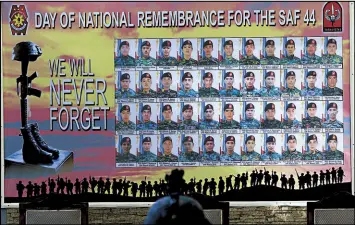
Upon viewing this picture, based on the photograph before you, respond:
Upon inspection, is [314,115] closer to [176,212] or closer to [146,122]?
[146,122]

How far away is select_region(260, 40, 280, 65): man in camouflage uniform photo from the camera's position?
675 cm

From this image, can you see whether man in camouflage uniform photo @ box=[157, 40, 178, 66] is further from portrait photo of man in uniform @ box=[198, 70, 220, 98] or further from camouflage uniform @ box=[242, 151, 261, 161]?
camouflage uniform @ box=[242, 151, 261, 161]

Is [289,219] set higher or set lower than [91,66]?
lower

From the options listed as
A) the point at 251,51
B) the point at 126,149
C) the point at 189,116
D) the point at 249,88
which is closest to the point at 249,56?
the point at 251,51

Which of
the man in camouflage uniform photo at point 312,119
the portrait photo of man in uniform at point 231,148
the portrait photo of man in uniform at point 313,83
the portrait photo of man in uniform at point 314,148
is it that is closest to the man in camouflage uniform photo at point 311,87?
the portrait photo of man in uniform at point 313,83

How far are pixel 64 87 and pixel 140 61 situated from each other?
0.81m

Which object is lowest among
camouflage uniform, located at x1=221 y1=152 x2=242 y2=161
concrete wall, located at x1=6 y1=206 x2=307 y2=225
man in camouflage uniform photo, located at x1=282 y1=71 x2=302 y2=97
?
concrete wall, located at x1=6 y1=206 x2=307 y2=225

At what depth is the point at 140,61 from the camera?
6734 mm

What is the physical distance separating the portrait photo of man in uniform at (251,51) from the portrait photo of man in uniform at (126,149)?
1346 millimetres

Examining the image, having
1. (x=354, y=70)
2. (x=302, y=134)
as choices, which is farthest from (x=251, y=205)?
(x=354, y=70)

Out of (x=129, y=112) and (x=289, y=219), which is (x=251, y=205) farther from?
(x=129, y=112)

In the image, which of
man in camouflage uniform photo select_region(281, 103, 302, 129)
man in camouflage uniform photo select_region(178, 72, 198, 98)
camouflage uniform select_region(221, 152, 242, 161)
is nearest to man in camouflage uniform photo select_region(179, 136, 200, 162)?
camouflage uniform select_region(221, 152, 242, 161)

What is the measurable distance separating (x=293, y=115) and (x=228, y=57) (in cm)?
88

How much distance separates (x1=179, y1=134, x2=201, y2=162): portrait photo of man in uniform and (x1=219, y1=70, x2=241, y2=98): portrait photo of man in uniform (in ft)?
1.71
